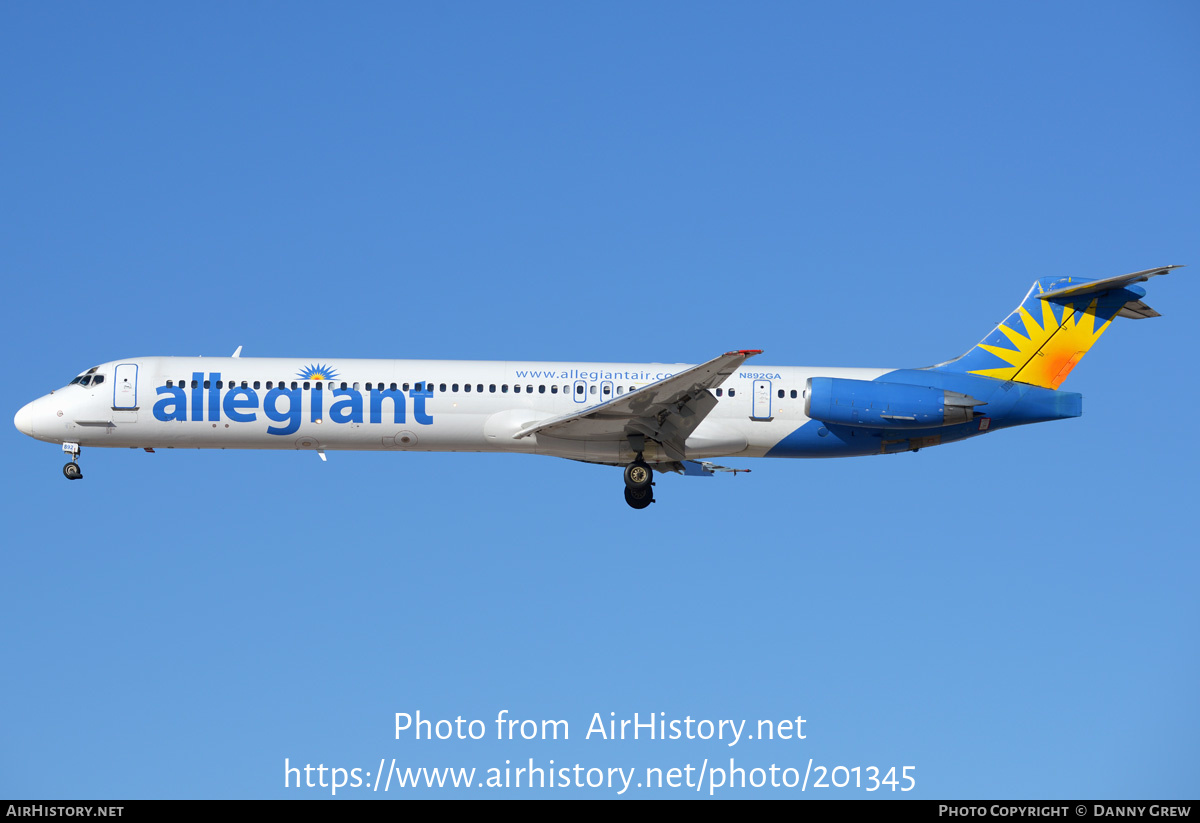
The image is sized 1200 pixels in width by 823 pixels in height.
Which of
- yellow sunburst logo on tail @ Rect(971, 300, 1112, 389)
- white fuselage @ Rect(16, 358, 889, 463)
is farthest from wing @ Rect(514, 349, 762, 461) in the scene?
yellow sunburst logo on tail @ Rect(971, 300, 1112, 389)

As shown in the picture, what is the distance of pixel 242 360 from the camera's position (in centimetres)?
3306

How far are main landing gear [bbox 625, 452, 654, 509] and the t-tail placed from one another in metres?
8.02

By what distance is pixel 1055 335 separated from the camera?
110 ft

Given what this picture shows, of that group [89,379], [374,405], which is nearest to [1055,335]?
[374,405]

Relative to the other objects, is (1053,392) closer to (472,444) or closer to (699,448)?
(699,448)

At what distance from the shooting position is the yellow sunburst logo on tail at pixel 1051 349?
3347 cm

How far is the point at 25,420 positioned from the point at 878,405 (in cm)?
2100

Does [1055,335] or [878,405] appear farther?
[1055,335]

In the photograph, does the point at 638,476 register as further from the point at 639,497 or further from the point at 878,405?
the point at 878,405

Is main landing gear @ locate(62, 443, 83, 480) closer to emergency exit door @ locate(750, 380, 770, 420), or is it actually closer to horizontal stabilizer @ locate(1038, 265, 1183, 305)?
emergency exit door @ locate(750, 380, 770, 420)

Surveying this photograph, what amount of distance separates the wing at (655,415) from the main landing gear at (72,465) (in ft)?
36.1
